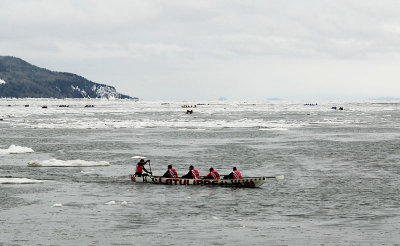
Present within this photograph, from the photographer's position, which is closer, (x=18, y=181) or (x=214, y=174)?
(x=18, y=181)

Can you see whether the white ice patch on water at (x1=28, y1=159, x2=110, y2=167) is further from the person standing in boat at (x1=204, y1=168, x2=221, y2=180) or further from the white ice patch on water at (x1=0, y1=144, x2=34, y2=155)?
the person standing in boat at (x1=204, y1=168, x2=221, y2=180)

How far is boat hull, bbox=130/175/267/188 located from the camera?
103ft

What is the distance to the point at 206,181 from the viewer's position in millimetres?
32219

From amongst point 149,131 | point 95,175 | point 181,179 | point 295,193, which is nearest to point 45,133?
point 149,131

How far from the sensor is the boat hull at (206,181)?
103 feet

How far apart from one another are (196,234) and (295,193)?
1002cm

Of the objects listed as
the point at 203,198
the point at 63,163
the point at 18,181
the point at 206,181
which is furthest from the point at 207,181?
the point at 63,163

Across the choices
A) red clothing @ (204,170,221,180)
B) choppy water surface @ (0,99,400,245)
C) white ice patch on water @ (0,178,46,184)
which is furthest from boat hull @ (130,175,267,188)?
white ice patch on water @ (0,178,46,184)

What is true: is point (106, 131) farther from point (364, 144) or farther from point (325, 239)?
point (325, 239)

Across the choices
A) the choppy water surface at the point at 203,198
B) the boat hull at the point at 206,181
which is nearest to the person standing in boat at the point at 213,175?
the boat hull at the point at 206,181

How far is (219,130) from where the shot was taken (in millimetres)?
76000

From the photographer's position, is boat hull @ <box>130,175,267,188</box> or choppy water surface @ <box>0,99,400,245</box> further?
boat hull @ <box>130,175,267,188</box>

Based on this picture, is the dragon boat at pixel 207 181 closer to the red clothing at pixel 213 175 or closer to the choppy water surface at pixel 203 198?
the red clothing at pixel 213 175

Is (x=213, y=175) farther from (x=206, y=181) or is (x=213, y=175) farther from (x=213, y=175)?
(x=206, y=181)
